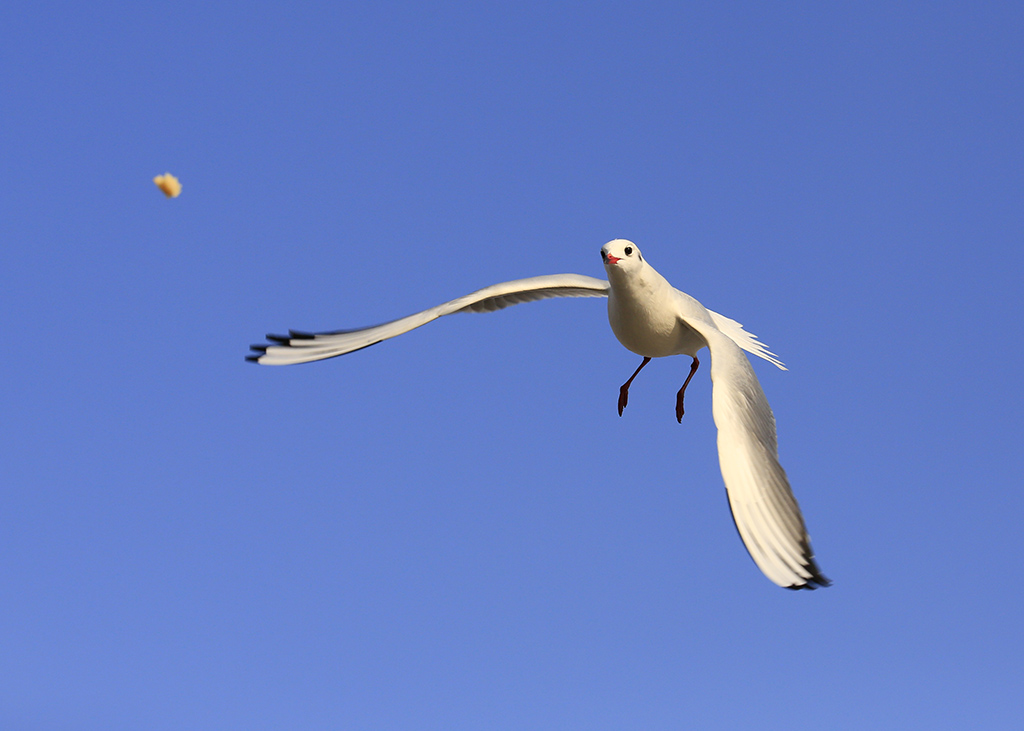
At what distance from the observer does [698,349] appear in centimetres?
789

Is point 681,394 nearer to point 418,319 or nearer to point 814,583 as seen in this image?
point 418,319

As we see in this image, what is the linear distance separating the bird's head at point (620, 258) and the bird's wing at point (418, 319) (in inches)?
50.5

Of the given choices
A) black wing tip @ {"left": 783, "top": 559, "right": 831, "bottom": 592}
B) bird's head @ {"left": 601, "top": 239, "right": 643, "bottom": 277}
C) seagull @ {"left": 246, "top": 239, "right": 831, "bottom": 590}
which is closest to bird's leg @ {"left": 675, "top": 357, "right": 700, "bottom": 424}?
seagull @ {"left": 246, "top": 239, "right": 831, "bottom": 590}

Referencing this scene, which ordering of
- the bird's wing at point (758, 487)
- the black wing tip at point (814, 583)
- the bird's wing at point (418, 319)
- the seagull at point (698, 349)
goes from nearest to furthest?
the black wing tip at point (814, 583) < the bird's wing at point (758, 487) < the seagull at point (698, 349) < the bird's wing at point (418, 319)

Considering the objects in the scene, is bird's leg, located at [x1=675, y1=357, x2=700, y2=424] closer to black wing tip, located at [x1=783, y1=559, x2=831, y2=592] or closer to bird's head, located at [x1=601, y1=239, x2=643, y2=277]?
bird's head, located at [x1=601, y1=239, x2=643, y2=277]

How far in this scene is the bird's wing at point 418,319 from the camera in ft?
25.9

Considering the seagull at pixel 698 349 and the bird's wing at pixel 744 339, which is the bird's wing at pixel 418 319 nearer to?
the seagull at pixel 698 349

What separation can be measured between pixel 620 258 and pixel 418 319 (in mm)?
1980

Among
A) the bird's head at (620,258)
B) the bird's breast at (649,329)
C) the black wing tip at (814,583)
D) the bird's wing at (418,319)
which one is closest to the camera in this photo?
the black wing tip at (814,583)

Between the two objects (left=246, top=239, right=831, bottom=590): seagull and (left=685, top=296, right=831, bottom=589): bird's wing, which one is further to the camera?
(left=246, top=239, right=831, bottom=590): seagull

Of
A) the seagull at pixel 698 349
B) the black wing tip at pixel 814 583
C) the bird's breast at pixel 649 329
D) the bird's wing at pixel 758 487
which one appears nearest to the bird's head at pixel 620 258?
the seagull at pixel 698 349

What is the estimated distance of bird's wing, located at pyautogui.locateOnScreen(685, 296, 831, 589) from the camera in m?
5.04

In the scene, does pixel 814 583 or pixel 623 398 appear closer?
pixel 814 583

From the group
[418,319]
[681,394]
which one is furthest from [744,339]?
[418,319]
